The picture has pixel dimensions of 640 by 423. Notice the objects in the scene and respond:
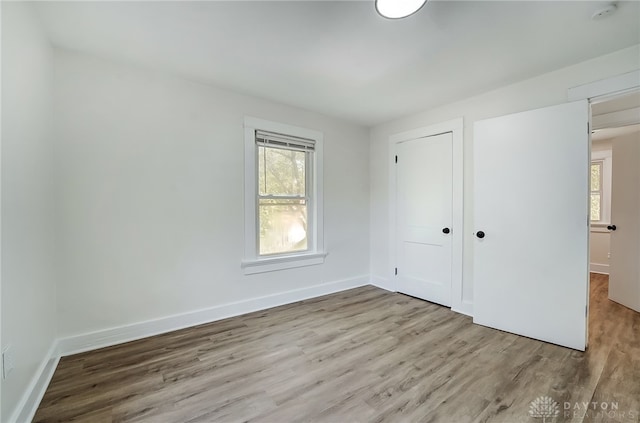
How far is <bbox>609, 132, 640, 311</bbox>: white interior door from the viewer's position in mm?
3232

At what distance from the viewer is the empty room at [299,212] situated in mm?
1660

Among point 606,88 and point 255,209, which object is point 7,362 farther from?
point 606,88

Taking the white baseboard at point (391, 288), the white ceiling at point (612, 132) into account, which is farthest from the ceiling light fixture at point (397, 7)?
the white ceiling at point (612, 132)

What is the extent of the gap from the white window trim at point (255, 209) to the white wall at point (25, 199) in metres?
1.57

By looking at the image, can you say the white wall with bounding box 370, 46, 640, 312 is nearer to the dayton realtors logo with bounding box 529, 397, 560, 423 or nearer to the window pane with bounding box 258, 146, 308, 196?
the window pane with bounding box 258, 146, 308, 196

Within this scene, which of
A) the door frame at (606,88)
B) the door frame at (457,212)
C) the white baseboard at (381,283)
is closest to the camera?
the door frame at (606,88)

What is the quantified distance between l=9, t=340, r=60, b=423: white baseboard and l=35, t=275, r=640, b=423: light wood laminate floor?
0.05 m

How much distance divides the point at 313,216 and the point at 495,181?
6.99 ft

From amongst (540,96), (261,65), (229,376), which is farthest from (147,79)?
(540,96)

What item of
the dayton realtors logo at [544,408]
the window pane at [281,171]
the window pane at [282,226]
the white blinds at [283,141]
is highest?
the white blinds at [283,141]

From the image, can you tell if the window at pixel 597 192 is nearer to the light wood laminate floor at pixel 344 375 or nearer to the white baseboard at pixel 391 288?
the light wood laminate floor at pixel 344 375

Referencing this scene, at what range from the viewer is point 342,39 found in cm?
199

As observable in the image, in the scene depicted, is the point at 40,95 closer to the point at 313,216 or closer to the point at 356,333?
the point at 313,216

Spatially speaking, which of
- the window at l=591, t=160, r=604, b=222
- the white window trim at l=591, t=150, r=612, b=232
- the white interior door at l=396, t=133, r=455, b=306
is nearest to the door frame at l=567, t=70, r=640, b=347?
the white interior door at l=396, t=133, r=455, b=306
